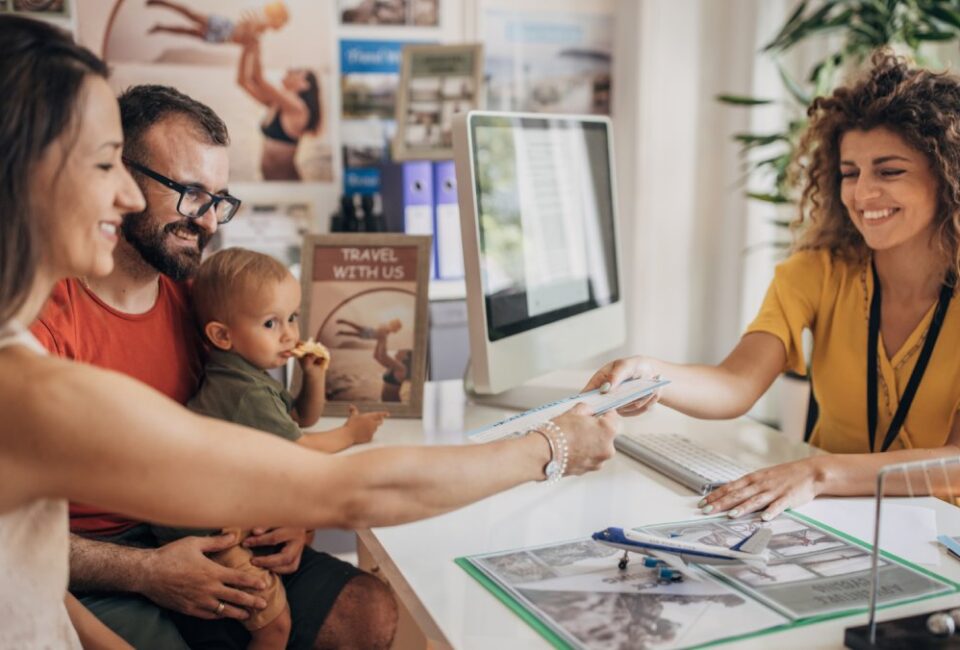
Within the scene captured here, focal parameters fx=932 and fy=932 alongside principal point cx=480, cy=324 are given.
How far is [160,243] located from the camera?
1511 millimetres

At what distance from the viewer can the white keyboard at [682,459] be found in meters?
1.52

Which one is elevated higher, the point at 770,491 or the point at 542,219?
the point at 542,219

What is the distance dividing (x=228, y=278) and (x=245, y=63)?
6.83 feet

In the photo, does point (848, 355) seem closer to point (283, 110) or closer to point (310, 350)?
point (310, 350)

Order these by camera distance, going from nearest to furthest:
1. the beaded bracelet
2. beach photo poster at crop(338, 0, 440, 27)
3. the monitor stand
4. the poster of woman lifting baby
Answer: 1. the beaded bracelet
2. the poster of woman lifting baby
3. the monitor stand
4. beach photo poster at crop(338, 0, 440, 27)

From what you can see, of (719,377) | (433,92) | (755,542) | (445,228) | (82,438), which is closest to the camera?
(82,438)

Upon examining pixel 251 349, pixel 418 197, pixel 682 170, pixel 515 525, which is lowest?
pixel 515 525

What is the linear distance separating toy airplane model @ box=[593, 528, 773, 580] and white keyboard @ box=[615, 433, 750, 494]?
0.95 feet

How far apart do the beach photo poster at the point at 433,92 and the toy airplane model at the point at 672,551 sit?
218cm

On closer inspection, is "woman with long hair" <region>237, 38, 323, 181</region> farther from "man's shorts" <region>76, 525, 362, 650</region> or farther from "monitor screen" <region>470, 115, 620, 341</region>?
"man's shorts" <region>76, 525, 362, 650</region>

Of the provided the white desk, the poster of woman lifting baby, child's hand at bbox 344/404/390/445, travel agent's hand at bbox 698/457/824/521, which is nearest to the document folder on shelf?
the poster of woman lifting baby

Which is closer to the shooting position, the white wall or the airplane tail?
the airplane tail

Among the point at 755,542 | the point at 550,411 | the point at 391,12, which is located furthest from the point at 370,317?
the point at 391,12

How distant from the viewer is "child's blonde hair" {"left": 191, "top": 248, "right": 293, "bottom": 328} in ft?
5.18
